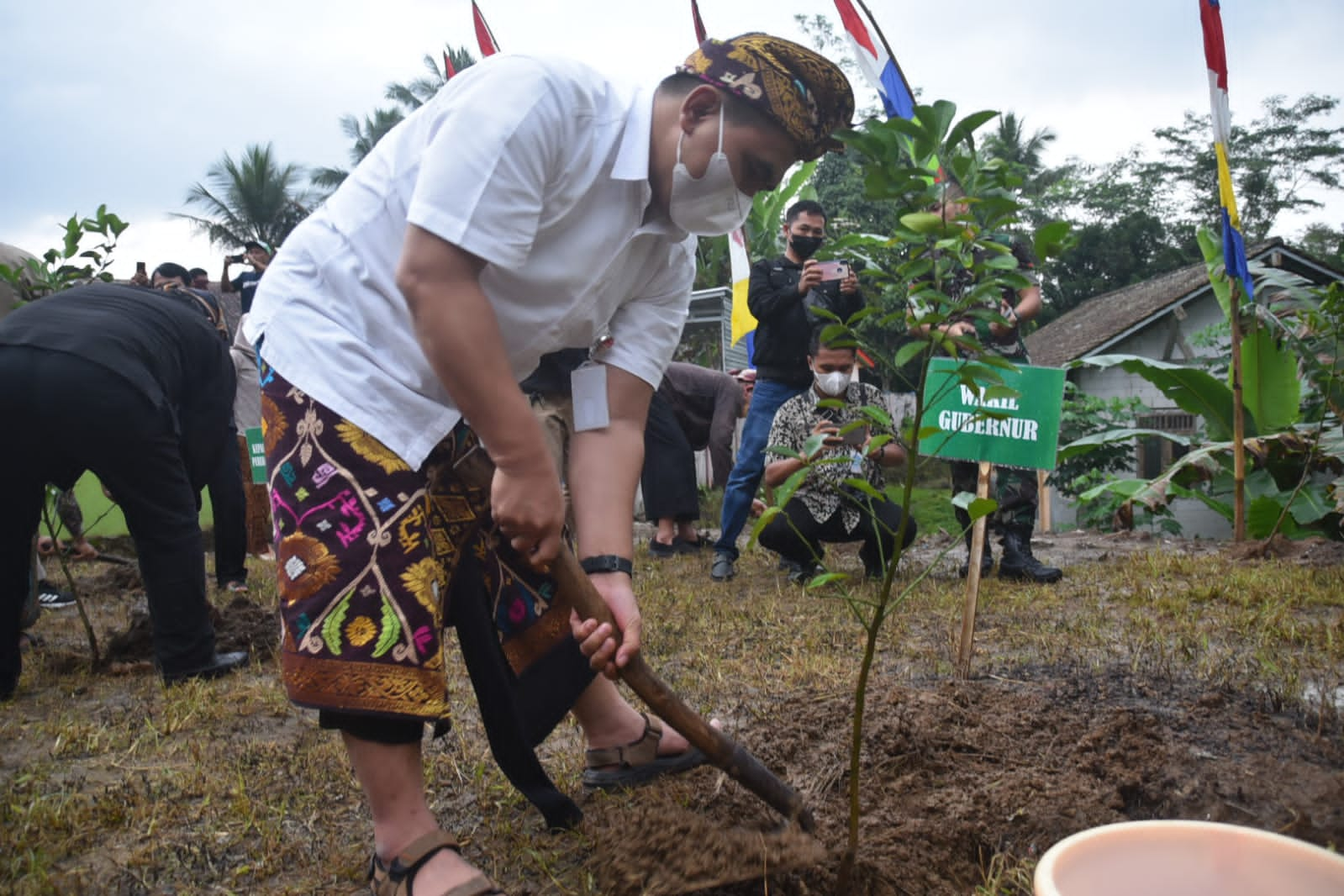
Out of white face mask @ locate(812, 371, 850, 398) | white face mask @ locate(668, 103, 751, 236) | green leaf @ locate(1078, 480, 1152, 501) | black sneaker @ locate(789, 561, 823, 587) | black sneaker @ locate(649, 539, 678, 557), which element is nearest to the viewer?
white face mask @ locate(668, 103, 751, 236)

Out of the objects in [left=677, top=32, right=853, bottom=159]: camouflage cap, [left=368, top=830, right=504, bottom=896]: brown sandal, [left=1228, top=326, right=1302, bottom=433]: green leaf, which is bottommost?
[left=368, top=830, right=504, bottom=896]: brown sandal

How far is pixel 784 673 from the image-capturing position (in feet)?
10.1

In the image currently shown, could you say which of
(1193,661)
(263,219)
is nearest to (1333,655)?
(1193,661)

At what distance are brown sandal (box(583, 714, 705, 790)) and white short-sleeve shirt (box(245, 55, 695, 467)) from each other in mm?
950

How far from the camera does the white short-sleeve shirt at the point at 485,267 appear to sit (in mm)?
1525

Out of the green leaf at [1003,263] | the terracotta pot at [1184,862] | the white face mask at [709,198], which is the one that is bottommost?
the terracotta pot at [1184,862]

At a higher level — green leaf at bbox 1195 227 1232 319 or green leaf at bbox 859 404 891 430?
green leaf at bbox 1195 227 1232 319

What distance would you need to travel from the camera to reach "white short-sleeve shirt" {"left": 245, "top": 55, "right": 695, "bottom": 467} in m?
1.53

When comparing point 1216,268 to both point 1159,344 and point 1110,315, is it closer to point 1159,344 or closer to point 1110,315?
point 1159,344

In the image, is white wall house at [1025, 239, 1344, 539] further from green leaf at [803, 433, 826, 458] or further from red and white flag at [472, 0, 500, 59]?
green leaf at [803, 433, 826, 458]

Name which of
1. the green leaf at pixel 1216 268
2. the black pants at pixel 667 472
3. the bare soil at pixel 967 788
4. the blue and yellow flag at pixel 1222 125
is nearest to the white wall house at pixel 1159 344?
the green leaf at pixel 1216 268

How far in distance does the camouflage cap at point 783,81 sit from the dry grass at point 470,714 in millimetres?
1347

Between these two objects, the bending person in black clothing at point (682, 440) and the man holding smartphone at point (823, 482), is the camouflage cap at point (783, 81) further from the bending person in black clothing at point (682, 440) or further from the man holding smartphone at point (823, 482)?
the bending person in black clothing at point (682, 440)

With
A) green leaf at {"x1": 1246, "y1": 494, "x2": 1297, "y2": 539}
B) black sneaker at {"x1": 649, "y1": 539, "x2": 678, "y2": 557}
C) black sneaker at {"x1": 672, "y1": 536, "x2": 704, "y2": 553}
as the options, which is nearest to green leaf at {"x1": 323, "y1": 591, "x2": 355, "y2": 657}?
black sneaker at {"x1": 649, "y1": 539, "x2": 678, "y2": 557}
